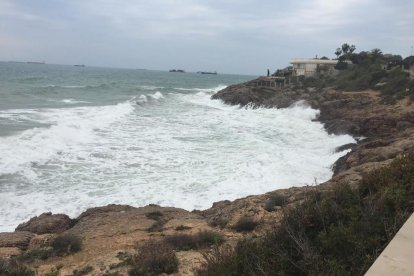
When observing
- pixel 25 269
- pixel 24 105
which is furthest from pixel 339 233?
pixel 24 105

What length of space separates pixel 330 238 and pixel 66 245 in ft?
17.7

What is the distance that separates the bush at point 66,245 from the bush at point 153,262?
1.77 meters

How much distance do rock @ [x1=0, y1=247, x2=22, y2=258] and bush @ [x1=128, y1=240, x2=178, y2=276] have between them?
287 centimetres

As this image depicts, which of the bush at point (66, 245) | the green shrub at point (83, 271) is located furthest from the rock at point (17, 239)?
the green shrub at point (83, 271)

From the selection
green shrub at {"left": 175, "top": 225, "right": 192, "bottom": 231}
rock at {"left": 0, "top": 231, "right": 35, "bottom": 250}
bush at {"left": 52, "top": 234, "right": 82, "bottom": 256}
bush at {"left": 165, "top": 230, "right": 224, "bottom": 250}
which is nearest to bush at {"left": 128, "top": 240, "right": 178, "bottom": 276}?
bush at {"left": 165, "top": 230, "right": 224, "bottom": 250}

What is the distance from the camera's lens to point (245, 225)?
8641 mm

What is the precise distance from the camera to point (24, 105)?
3659cm

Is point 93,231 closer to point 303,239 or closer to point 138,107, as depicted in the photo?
point 303,239

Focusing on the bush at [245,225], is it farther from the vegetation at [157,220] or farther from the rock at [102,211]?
the rock at [102,211]

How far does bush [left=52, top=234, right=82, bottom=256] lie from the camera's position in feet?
26.4

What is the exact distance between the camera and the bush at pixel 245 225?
28.3 feet

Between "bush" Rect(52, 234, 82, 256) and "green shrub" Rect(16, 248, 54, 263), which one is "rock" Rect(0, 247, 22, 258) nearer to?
"green shrub" Rect(16, 248, 54, 263)

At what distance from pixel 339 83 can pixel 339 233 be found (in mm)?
41531

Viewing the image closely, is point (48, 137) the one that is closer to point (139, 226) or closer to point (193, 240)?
point (139, 226)
